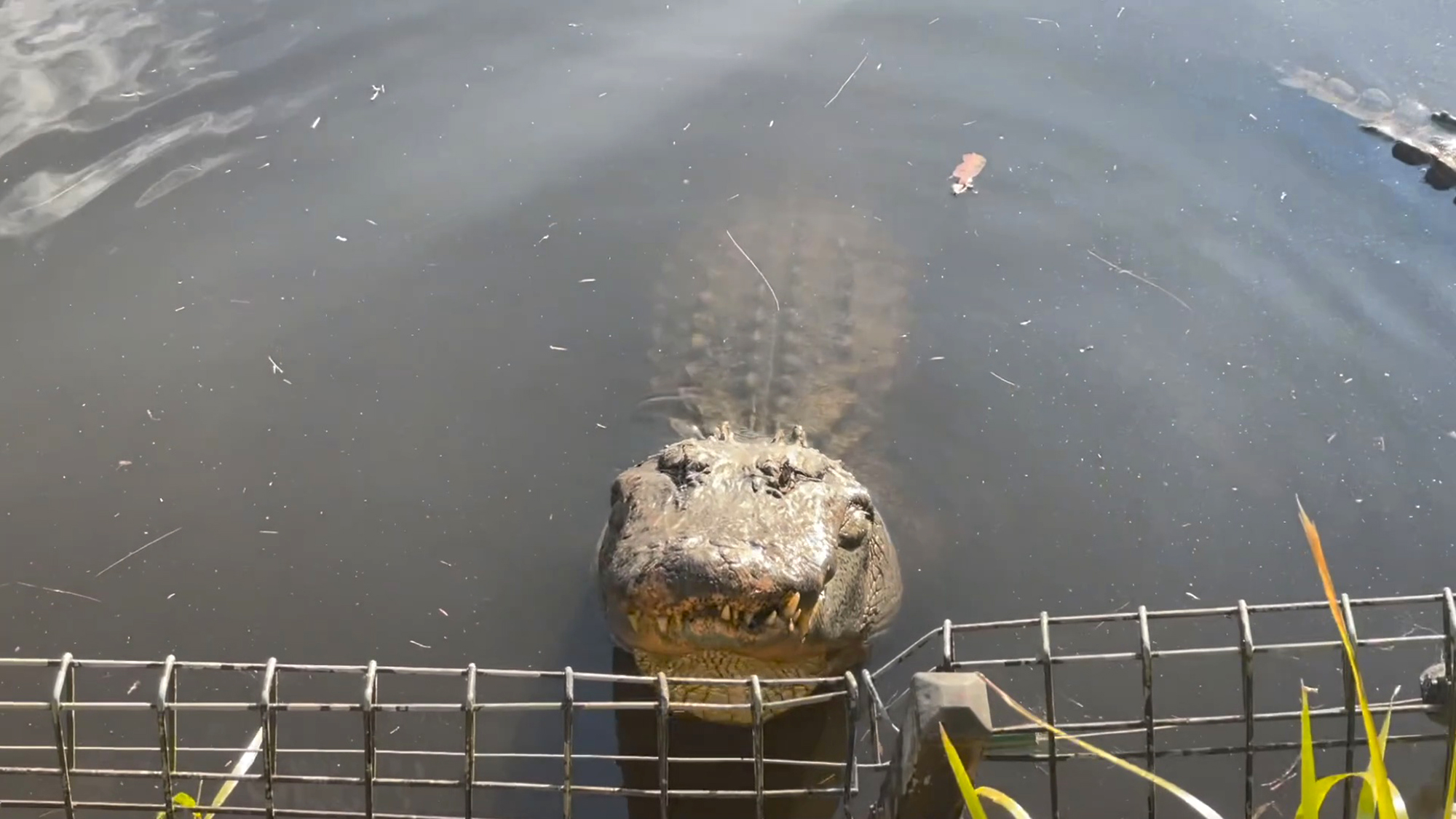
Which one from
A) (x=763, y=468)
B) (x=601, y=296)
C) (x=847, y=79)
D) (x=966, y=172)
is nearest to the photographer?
(x=763, y=468)

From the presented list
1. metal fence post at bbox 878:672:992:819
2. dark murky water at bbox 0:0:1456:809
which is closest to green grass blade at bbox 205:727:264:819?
dark murky water at bbox 0:0:1456:809

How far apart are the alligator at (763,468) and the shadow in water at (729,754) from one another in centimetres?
9

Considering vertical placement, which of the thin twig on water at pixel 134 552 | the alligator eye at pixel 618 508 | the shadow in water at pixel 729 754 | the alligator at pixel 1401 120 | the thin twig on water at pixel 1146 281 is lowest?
the shadow in water at pixel 729 754

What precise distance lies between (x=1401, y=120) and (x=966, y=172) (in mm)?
2401

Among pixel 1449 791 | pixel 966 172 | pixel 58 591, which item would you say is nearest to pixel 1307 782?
pixel 1449 791

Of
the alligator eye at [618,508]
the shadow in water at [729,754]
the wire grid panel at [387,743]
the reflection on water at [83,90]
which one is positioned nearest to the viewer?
the wire grid panel at [387,743]

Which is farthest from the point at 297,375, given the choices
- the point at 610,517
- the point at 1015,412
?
the point at 1015,412

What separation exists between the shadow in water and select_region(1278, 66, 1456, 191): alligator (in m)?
4.40

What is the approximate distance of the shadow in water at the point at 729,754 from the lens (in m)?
4.21

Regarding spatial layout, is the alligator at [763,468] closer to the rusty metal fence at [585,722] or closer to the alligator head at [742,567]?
the alligator head at [742,567]

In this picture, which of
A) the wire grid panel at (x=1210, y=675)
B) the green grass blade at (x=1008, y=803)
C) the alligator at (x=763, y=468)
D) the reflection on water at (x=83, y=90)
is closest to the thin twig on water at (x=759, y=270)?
the alligator at (x=763, y=468)

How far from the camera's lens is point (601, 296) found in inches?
239

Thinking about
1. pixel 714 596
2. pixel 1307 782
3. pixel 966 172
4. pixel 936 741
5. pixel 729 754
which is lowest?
pixel 729 754

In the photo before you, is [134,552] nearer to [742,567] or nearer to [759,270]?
[742,567]
